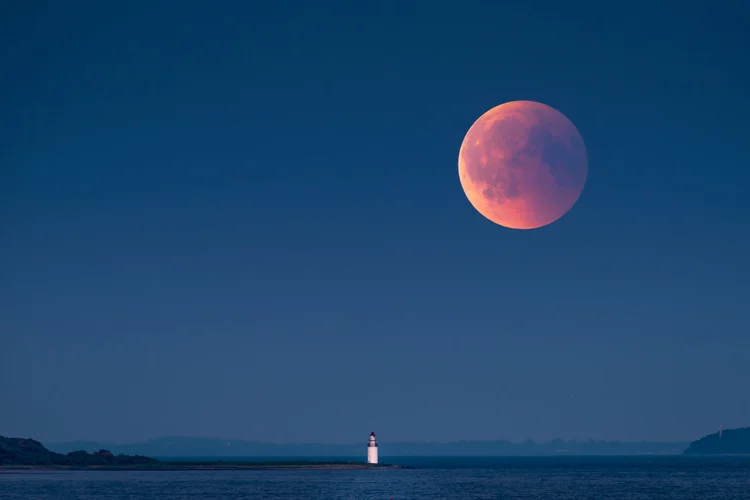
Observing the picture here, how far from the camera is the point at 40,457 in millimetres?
173375

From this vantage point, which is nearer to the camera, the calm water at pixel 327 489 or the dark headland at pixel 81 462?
the calm water at pixel 327 489

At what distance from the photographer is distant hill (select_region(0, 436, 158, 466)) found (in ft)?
554

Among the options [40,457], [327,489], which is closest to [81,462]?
[40,457]

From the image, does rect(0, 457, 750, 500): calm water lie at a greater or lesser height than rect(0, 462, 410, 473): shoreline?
lesser

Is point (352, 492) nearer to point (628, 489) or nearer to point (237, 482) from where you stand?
point (237, 482)

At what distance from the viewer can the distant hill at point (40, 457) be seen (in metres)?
169

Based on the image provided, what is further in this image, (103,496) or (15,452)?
(15,452)

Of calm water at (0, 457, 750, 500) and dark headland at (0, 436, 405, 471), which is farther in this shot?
dark headland at (0, 436, 405, 471)

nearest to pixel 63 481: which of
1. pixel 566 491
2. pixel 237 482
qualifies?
pixel 237 482

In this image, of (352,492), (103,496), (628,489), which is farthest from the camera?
(628,489)

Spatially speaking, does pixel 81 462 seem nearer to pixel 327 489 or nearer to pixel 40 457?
pixel 40 457

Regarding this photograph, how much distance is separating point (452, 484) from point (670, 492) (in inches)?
1299

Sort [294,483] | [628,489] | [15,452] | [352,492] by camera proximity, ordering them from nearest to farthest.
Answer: [352,492], [628,489], [294,483], [15,452]

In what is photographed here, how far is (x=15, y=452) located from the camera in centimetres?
17338
